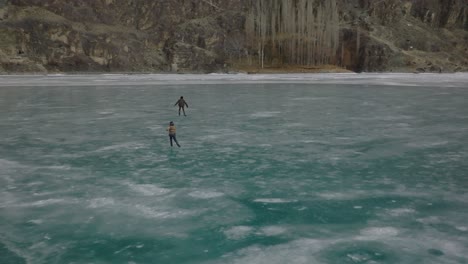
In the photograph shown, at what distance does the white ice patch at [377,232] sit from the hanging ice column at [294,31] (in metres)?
114

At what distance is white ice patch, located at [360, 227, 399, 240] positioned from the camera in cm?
852

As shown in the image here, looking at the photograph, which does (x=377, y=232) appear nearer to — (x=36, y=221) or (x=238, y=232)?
(x=238, y=232)

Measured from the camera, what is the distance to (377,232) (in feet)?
28.6

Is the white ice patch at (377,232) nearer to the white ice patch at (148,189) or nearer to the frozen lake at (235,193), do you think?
the frozen lake at (235,193)

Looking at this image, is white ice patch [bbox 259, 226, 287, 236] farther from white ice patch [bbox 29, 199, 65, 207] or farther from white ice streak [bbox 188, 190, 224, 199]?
white ice patch [bbox 29, 199, 65, 207]

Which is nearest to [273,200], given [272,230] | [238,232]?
[272,230]

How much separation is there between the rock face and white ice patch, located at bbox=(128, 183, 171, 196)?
9377 centimetres

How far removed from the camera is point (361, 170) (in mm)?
13523

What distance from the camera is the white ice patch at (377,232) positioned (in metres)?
8.52

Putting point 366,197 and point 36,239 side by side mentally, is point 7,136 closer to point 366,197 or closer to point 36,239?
point 36,239

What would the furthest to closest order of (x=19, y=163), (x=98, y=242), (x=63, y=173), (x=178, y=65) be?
(x=178, y=65)
(x=19, y=163)
(x=63, y=173)
(x=98, y=242)

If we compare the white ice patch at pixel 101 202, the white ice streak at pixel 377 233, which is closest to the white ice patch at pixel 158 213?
the white ice patch at pixel 101 202

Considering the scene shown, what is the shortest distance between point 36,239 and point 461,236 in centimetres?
820

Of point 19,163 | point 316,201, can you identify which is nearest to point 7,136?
point 19,163
